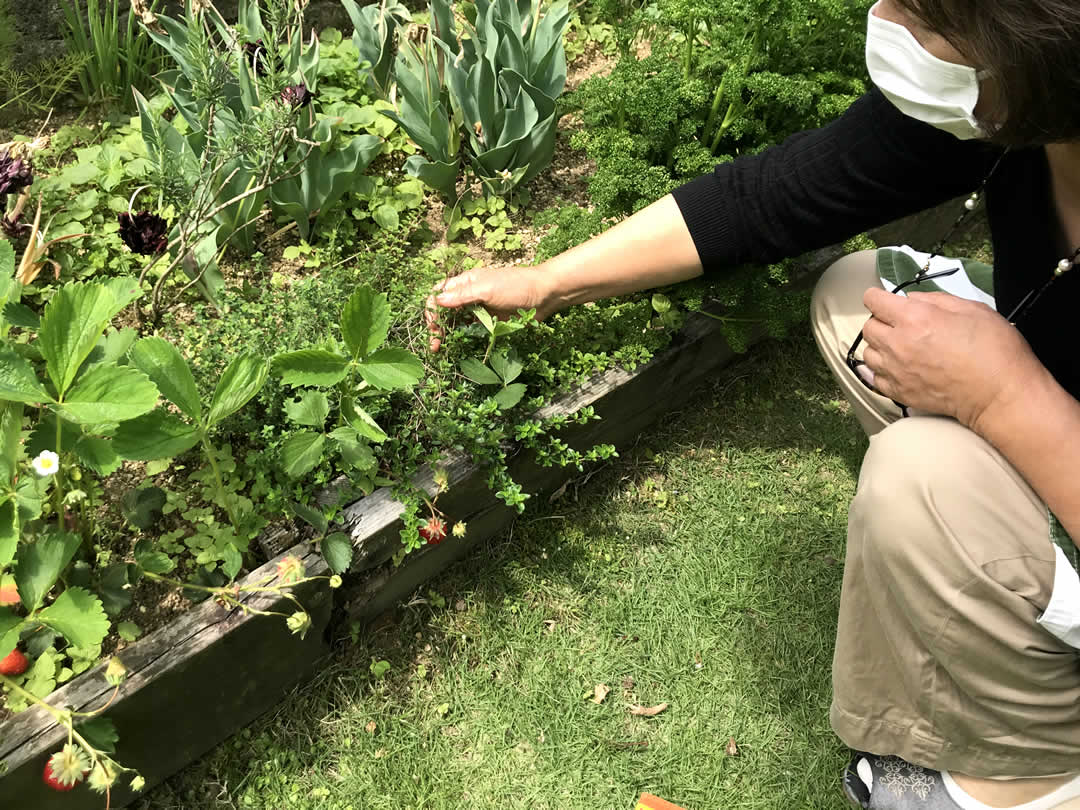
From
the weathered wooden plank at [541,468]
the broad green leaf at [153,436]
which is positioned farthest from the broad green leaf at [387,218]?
the broad green leaf at [153,436]

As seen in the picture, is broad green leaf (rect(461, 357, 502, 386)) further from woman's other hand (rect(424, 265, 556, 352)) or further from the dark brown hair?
the dark brown hair

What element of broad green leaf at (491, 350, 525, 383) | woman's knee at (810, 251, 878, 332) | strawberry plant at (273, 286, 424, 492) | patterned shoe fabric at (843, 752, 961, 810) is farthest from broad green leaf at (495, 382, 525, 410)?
patterned shoe fabric at (843, 752, 961, 810)

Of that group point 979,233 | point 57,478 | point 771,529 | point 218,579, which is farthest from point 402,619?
point 979,233

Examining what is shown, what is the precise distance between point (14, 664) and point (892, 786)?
1756 mm

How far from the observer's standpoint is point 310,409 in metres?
1.61

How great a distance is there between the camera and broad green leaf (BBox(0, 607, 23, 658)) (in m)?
1.28

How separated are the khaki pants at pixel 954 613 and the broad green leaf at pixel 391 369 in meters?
0.86

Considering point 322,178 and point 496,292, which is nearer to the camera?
point 496,292

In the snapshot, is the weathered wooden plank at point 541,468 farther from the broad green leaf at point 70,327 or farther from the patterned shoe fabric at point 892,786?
the patterned shoe fabric at point 892,786

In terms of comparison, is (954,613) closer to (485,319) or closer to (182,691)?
(485,319)

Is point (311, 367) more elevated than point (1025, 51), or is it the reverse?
point (1025, 51)

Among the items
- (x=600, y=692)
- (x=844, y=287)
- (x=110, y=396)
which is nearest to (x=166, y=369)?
(x=110, y=396)

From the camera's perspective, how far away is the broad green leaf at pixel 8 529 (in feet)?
4.09

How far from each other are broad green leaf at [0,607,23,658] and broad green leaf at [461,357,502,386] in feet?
3.10
